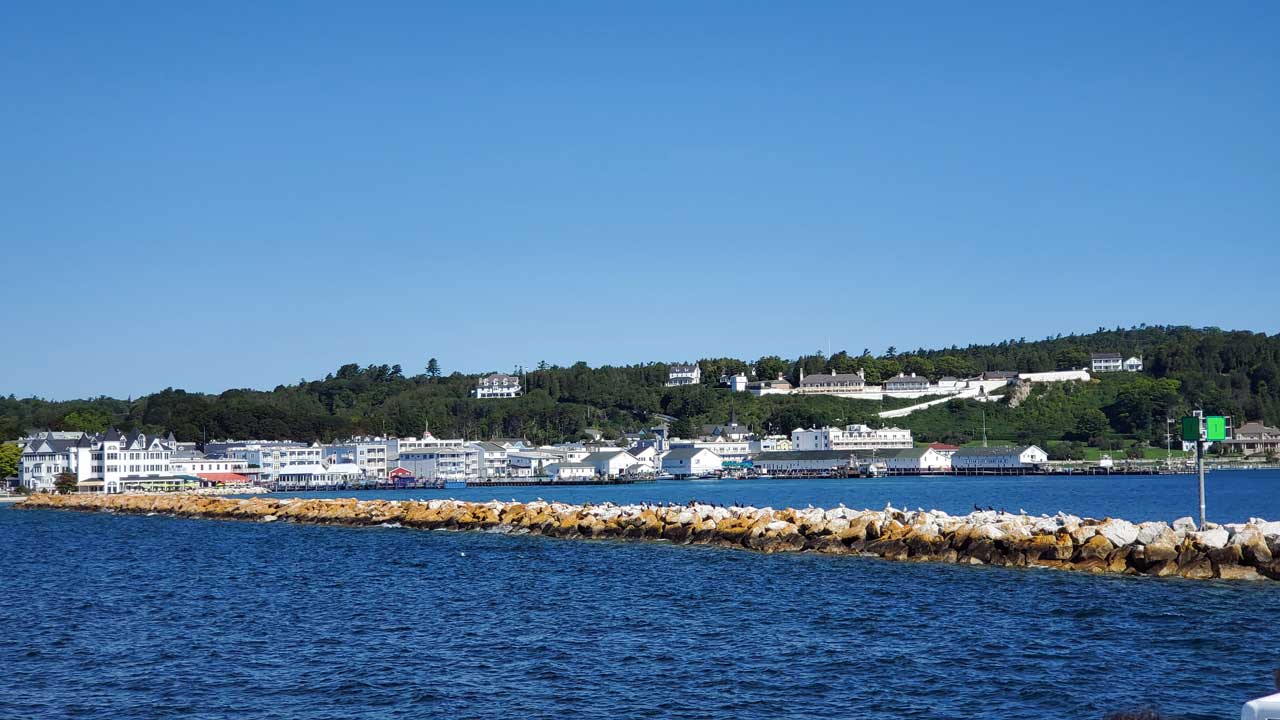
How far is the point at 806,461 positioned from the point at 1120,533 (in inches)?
3987

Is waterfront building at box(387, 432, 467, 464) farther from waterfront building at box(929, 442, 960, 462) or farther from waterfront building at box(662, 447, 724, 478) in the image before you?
waterfront building at box(929, 442, 960, 462)

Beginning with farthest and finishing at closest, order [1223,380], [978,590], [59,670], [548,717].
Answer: [1223,380] → [978,590] → [59,670] → [548,717]

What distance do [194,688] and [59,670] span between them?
8.52 feet

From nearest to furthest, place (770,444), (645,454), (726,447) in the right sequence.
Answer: (645,454) < (726,447) < (770,444)

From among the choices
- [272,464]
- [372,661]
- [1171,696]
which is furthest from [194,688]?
[272,464]

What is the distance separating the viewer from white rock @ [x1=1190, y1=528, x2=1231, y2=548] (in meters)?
24.8

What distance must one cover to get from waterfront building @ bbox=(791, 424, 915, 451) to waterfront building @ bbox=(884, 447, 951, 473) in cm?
810

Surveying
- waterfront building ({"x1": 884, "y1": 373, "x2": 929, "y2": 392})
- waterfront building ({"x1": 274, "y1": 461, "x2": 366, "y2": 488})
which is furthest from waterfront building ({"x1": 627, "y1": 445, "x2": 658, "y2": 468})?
waterfront building ({"x1": 884, "y1": 373, "x2": 929, "y2": 392})

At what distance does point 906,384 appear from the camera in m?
167

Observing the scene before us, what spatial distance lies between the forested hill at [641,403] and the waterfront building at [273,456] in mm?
11536

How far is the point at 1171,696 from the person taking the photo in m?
14.3

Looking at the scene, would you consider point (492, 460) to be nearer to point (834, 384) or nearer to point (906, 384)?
point (834, 384)

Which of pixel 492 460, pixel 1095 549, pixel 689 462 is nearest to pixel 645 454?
pixel 689 462

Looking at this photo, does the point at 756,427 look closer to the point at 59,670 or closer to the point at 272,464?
the point at 272,464
